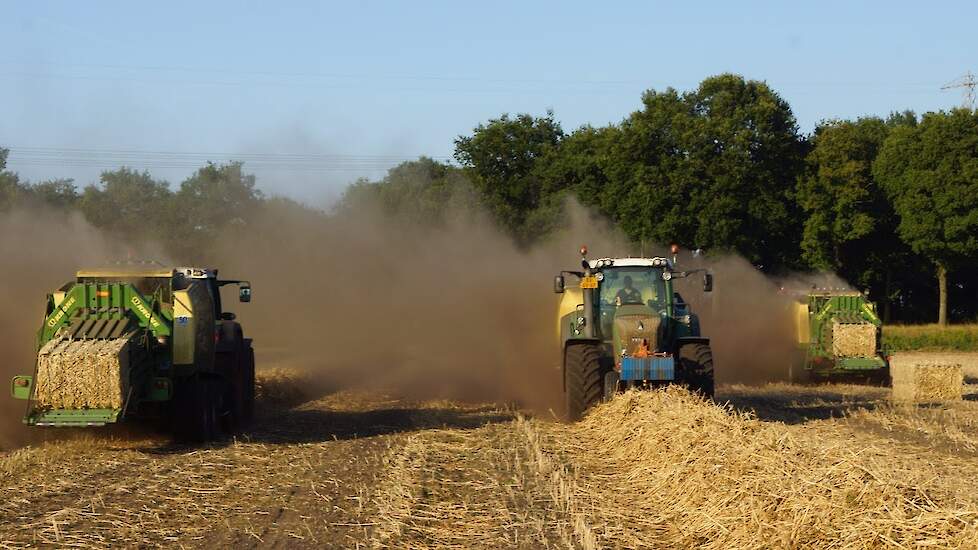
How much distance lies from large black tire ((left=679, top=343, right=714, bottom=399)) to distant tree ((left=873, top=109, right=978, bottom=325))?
38.6 m

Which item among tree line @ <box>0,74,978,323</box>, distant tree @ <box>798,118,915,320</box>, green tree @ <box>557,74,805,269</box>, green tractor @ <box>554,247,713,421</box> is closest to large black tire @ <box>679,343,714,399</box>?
green tractor @ <box>554,247,713,421</box>

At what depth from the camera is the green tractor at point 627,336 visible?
17.6 m

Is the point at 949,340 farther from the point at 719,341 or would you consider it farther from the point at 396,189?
the point at 396,189

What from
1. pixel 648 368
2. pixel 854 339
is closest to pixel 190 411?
pixel 648 368

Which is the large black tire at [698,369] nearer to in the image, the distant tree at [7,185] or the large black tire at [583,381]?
the large black tire at [583,381]

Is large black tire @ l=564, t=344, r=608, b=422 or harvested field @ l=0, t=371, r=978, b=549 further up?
large black tire @ l=564, t=344, r=608, b=422

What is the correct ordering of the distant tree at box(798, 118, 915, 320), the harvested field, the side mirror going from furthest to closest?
the distant tree at box(798, 118, 915, 320) < the side mirror < the harvested field

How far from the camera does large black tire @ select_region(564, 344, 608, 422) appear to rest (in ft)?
58.8

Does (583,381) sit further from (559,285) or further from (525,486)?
(525,486)

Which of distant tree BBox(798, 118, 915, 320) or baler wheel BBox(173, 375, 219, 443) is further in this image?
distant tree BBox(798, 118, 915, 320)

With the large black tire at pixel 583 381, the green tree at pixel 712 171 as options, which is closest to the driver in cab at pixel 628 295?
the large black tire at pixel 583 381

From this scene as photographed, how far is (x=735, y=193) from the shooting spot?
49656mm

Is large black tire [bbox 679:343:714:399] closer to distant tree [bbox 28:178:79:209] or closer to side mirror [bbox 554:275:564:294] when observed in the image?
side mirror [bbox 554:275:564:294]

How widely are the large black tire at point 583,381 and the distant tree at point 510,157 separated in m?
42.2
